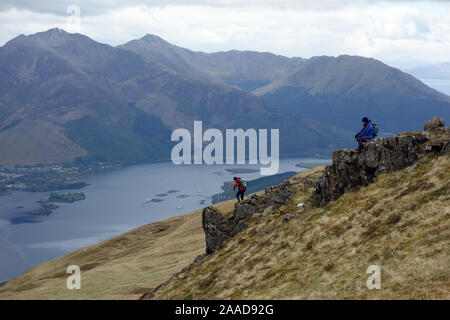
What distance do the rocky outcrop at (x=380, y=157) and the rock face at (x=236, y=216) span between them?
818cm

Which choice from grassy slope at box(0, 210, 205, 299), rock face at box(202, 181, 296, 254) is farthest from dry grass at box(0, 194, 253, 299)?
rock face at box(202, 181, 296, 254)

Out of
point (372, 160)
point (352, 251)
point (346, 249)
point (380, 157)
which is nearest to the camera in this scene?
point (352, 251)

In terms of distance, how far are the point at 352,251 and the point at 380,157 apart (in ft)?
43.5

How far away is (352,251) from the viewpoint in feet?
91.0

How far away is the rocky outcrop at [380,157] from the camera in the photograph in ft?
121

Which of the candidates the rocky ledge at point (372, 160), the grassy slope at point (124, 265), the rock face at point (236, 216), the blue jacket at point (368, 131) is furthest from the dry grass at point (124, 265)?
the blue jacket at point (368, 131)

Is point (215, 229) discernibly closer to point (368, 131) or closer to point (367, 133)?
point (367, 133)

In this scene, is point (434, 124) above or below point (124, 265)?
above

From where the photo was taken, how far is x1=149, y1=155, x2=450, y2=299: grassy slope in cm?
2277

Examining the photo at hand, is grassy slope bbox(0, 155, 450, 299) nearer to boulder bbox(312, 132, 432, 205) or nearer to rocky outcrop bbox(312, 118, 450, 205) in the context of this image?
rocky outcrop bbox(312, 118, 450, 205)

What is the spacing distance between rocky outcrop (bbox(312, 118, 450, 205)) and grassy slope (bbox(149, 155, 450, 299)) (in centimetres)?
135

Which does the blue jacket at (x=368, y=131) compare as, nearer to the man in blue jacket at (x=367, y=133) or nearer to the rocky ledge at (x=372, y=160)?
the man in blue jacket at (x=367, y=133)

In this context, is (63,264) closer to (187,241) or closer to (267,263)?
(187,241)

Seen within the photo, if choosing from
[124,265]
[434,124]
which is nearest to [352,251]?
[434,124]
